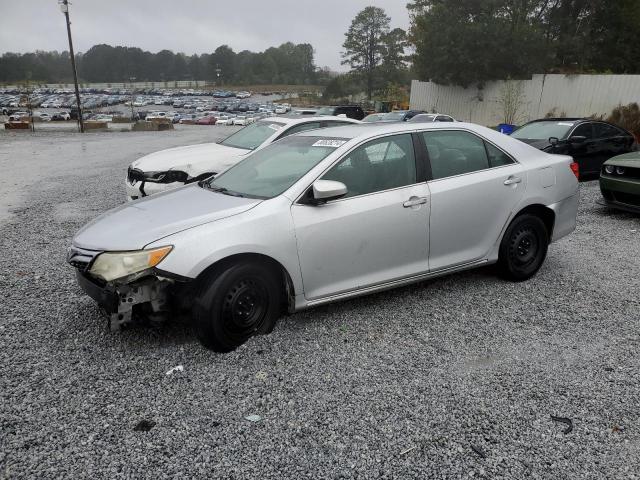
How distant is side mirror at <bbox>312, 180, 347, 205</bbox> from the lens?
3.48m

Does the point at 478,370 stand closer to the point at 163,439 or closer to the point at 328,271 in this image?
the point at 328,271

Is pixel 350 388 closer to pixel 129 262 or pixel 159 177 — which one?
pixel 129 262

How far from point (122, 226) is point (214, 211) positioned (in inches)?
26.3

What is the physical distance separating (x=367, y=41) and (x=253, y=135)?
2915 inches

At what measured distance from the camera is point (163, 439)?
8.52 ft

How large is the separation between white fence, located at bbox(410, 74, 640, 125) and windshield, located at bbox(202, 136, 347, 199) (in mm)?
20644

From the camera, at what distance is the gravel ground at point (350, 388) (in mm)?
2459

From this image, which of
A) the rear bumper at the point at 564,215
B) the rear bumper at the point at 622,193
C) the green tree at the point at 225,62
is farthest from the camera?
the green tree at the point at 225,62

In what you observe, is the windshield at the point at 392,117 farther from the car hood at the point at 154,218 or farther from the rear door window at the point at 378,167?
the car hood at the point at 154,218

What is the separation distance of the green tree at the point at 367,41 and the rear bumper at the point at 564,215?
7332cm

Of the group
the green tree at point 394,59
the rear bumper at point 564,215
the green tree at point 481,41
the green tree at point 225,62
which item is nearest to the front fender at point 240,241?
the rear bumper at point 564,215

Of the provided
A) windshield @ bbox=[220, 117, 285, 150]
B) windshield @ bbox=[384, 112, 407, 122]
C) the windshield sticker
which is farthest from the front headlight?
windshield @ bbox=[384, 112, 407, 122]

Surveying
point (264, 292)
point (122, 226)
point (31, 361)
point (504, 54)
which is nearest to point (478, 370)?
point (264, 292)

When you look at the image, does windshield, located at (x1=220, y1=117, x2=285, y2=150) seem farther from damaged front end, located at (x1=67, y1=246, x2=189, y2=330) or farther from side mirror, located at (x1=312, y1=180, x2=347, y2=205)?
damaged front end, located at (x1=67, y1=246, x2=189, y2=330)
